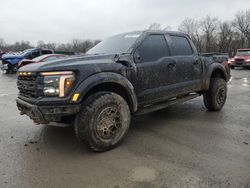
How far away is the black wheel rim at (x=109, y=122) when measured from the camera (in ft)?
11.4

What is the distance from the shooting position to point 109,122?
11.8 feet

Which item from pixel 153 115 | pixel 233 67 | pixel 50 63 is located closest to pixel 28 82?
pixel 50 63

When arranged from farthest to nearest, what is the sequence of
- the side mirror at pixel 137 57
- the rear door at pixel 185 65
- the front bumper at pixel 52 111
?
the rear door at pixel 185 65 < the side mirror at pixel 137 57 < the front bumper at pixel 52 111

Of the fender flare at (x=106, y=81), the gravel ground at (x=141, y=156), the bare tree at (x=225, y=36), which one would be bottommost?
the gravel ground at (x=141, y=156)

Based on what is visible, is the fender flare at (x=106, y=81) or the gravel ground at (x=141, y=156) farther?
the fender flare at (x=106, y=81)

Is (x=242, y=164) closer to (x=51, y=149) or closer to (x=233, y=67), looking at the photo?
(x=51, y=149)

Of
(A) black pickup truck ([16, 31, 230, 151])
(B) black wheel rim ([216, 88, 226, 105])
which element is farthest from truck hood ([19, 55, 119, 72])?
(B) black wheel rim ([216, 88, 226, 105])

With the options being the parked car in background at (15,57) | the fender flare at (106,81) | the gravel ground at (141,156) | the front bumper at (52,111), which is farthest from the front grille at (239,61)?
the front bumper at (52,111)

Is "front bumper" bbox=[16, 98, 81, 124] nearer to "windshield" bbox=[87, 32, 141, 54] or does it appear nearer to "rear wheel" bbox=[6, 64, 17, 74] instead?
"windshield" bbox=[87, 32, 141, 54]

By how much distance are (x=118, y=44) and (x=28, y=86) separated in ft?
5.94

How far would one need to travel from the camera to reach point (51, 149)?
→ 3748 mm

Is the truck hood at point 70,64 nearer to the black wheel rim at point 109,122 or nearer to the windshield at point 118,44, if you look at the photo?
the windshield at point 118,44

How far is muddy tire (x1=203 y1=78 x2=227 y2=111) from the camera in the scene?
5.68 meters

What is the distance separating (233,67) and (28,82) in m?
20.9
